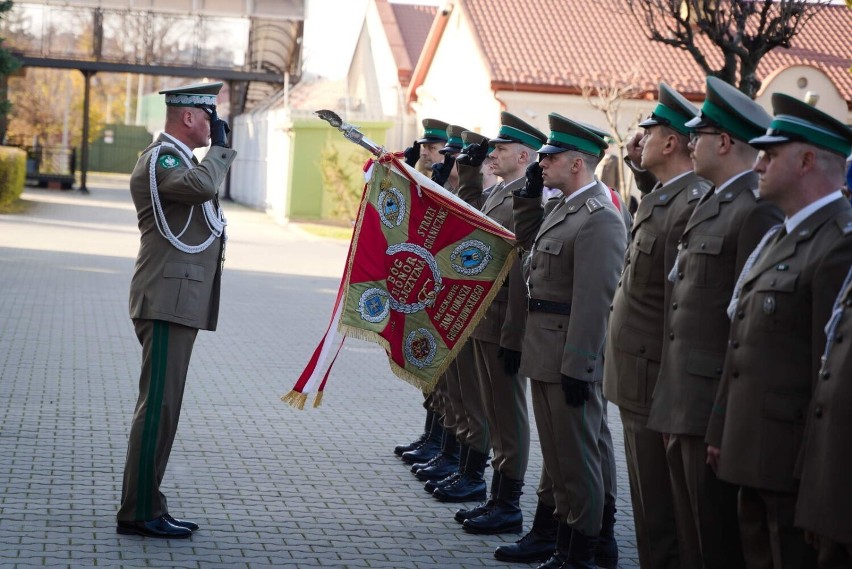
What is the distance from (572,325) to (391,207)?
73.2 inches

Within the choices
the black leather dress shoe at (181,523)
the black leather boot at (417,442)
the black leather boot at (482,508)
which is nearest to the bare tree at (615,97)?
the black leather boot at (417,442)

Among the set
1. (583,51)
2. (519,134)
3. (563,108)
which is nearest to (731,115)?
(519,134)

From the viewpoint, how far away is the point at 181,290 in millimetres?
6387

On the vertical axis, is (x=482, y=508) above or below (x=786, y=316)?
below

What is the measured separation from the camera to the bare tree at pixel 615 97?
29438mm

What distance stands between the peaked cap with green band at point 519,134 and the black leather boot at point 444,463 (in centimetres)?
204

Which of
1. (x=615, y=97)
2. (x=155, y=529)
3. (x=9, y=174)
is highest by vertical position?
(x=615, y=97)

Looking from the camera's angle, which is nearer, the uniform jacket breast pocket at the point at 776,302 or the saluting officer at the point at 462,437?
the uniform jacket breast pocket at the point at 776,302

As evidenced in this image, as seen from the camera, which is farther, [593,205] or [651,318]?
[593,205]

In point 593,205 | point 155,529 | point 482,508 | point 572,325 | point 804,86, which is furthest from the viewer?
point 804,86

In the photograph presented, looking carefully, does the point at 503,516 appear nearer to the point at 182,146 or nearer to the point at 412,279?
the point at 412,279

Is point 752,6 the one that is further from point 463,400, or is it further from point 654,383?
point 654,383

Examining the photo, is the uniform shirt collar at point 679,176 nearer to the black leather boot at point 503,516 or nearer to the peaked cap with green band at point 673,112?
the peaked cap with green band at point 673,112

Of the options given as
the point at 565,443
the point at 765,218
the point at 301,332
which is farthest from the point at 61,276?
the point at 765,218
